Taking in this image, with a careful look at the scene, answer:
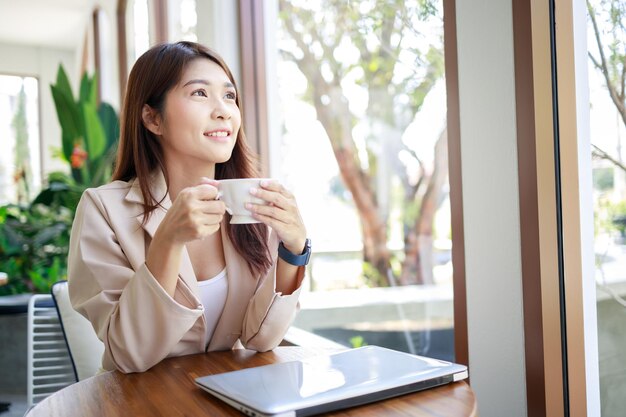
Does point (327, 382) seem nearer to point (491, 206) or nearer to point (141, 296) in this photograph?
point (141, 296)

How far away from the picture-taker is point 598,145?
117cm

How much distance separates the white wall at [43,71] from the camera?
347 inches

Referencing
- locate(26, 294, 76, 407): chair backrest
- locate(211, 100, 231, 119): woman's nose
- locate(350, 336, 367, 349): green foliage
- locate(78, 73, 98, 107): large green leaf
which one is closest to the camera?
locate(211, 100, 231, 119): woman's nose

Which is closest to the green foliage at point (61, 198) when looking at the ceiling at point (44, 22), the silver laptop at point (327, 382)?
the silver laptop at point (327, 382)

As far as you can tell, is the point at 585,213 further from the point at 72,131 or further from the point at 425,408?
the point at 72,131

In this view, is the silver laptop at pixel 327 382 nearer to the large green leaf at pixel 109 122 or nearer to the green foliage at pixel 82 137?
the green foliage at pixel 82 137

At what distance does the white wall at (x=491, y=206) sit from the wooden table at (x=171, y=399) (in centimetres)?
37

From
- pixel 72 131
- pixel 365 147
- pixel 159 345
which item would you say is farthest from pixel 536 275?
pixel 365 147

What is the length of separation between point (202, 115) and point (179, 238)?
372mm

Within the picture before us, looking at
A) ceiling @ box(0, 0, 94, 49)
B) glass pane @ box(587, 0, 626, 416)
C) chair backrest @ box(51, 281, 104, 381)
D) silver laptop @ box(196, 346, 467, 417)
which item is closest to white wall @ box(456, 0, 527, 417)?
glass pane @ box(587, 0, 626, 416)

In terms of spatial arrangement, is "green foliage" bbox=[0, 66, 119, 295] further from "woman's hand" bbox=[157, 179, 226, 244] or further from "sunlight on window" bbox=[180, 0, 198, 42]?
"woman's hand" bbox=[157, 179, 226, 244]

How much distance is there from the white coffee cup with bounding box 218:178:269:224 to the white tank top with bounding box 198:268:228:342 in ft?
1.15

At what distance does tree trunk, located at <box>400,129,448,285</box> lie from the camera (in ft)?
14.2

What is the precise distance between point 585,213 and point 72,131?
3430 mm
